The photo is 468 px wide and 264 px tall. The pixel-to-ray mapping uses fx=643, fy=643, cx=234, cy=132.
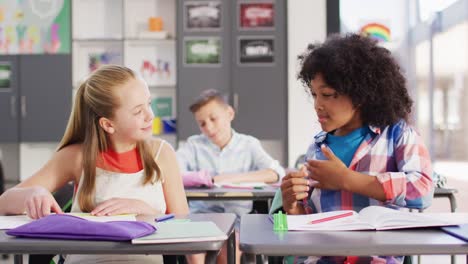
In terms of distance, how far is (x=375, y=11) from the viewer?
19.9ft

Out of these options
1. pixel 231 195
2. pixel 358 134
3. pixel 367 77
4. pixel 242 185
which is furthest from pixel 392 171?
pixel 242 185

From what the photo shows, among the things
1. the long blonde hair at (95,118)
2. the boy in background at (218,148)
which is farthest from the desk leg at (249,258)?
the boy in background at (218,148)

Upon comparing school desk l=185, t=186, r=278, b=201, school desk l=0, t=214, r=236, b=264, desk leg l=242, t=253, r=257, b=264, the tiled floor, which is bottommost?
the tiled floor

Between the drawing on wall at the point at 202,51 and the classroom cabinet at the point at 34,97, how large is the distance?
3.70 feet

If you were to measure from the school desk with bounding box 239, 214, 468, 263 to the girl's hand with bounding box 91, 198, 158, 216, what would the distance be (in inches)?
17.5

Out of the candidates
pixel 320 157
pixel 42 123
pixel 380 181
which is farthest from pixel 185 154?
pixel 42 123

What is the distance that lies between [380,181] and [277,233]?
1.25ft

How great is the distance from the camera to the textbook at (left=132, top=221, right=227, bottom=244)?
1271 mm

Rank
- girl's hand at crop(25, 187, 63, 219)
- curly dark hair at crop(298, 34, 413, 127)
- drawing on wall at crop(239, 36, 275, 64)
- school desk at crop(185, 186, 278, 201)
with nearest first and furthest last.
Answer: girl's hand at crop(25, 187, 63, 219), curly dark hair at crop(298, 34, 413, 127), school desk at crop(185, 186, 278, 201), drawing on wall at crop(239, 36, 275, 64)

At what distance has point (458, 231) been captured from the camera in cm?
136

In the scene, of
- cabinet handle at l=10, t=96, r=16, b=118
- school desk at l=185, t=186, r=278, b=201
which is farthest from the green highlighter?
cabinet handle at l=10, t=96, r=16, b=118

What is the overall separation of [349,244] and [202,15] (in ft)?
15.8

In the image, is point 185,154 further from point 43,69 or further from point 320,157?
point 43,69

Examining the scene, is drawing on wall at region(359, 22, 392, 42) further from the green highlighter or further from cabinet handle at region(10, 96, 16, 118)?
the green highlighter
